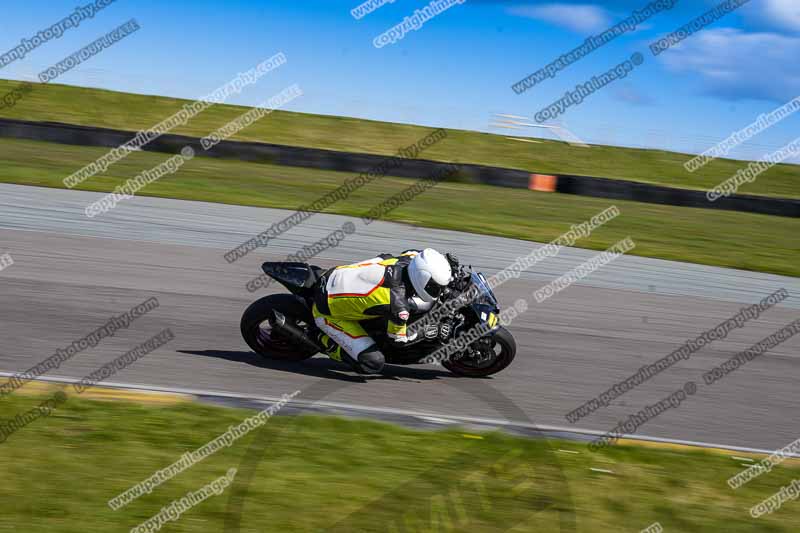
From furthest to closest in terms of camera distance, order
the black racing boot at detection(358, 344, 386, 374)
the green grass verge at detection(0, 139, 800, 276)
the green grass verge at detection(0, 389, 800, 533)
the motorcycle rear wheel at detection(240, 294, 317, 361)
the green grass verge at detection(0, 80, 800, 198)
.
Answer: the green grass verge at detection(0, 80, 800, 198) → the green grass verge at detection(0, 139, 800, 276) → the motorcycle rear wheel at detection(240, 294, 317, 361) → the black racing boot at detection(358, 344, 386, 374) → the green grass verge at detection(0, 389, 800, 533)

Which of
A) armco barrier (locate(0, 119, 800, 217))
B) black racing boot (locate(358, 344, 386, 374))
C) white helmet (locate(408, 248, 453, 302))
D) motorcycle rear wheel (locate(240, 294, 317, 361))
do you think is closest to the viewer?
white helmet (locate(408, 248, 453, 302))

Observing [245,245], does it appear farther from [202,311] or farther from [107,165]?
[107,165]

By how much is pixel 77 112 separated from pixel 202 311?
2777 cm

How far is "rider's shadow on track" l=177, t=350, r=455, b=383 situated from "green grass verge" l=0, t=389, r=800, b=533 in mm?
1293

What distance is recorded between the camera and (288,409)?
22.7ft

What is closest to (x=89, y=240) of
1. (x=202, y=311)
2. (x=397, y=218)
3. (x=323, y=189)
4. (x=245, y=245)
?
(x=245, y=245)

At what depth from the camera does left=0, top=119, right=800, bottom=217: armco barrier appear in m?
23.9

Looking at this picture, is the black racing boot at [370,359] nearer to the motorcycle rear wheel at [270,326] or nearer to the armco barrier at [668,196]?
the motorcycle rear wheel at [270,326]

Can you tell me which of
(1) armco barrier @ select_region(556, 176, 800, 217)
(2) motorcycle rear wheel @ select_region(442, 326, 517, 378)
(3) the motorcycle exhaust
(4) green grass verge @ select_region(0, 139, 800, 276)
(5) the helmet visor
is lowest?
(1) armco barrier @ select_region(556, 176, 800, 217)

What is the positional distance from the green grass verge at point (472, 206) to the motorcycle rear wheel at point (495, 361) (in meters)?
6.92

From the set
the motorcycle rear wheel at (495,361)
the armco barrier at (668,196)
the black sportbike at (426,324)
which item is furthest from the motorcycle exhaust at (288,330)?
the armco barrier at (668,196)

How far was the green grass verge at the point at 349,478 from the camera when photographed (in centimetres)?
511

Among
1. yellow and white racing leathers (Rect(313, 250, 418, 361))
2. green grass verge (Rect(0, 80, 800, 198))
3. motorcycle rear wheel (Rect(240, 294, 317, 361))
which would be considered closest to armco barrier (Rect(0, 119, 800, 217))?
green grass verge (Rect(0, 80, 800, 198))

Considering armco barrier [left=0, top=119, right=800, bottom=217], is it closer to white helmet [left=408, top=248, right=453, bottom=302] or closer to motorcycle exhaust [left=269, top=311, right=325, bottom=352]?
motorcycle exhaust [left=269, top=311, right=325, bottom=352]
